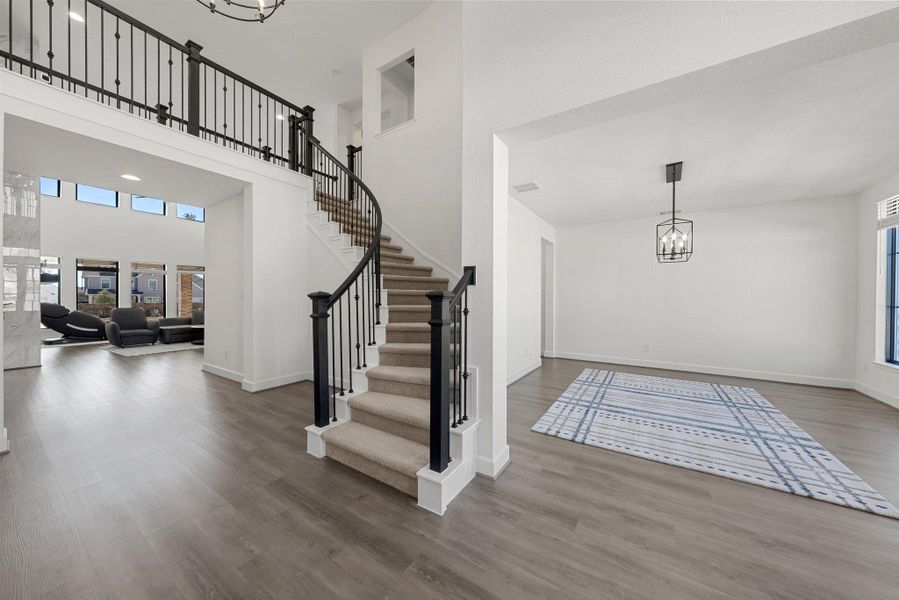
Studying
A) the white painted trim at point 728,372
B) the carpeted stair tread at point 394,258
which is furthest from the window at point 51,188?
the white painted trim at point 728,372

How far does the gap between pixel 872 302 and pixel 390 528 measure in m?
6.60

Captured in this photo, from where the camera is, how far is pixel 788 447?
2.80 meters

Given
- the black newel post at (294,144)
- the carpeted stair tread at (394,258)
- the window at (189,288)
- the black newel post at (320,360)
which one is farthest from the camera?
the window at (189,288)

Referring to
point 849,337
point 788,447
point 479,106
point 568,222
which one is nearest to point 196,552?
point 479,106

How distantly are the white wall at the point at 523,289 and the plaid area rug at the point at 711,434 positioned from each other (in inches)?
38.9

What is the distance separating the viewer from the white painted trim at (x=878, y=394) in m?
A: 3.80

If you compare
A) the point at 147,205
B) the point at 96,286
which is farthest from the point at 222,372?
the point at 147,205

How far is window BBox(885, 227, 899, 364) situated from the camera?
13.2 feet

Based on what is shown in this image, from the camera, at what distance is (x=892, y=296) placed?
13.3 ft

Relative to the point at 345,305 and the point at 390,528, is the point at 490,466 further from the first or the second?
the point at 345,305

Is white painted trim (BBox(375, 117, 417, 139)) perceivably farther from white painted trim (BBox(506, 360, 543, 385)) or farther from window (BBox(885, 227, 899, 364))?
window (BBox(885, 227, 899, 364))

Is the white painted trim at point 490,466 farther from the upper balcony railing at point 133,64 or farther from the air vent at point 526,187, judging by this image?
the upper balcony railing at point 133,64

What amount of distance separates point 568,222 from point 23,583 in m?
7.14

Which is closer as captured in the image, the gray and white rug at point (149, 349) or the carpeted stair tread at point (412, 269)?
the carpeted stair tread at point (412, 269)
